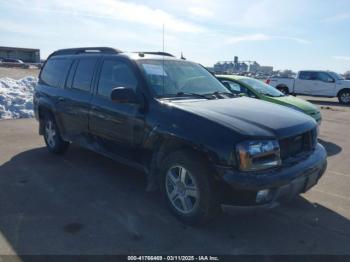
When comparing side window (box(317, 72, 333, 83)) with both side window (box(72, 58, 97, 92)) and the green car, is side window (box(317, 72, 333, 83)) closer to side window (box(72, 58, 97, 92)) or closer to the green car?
the green car

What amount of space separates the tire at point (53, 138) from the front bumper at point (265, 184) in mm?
3867

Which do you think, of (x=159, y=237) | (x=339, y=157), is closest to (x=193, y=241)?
(x=159, y=237)

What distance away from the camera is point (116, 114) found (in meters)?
4.64

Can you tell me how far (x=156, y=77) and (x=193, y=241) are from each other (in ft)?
6.84

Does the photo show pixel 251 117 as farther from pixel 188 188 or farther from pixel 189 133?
pixel 188 188

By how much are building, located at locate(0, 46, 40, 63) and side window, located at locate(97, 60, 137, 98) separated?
102227mm

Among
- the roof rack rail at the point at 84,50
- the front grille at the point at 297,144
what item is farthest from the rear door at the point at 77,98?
the front grille at the point at 297,144

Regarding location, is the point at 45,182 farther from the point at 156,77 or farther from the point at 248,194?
the point at 248,194

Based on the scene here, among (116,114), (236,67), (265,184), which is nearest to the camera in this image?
(265,184)

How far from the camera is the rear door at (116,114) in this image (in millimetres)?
4414

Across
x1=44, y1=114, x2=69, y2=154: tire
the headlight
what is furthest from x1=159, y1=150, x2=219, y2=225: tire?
x1=44, y1=114, x2=69, y2=154: tire

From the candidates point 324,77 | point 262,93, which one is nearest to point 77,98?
point 262,93

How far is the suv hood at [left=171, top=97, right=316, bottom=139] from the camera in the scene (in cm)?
355

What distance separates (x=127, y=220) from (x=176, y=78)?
1.97 m
